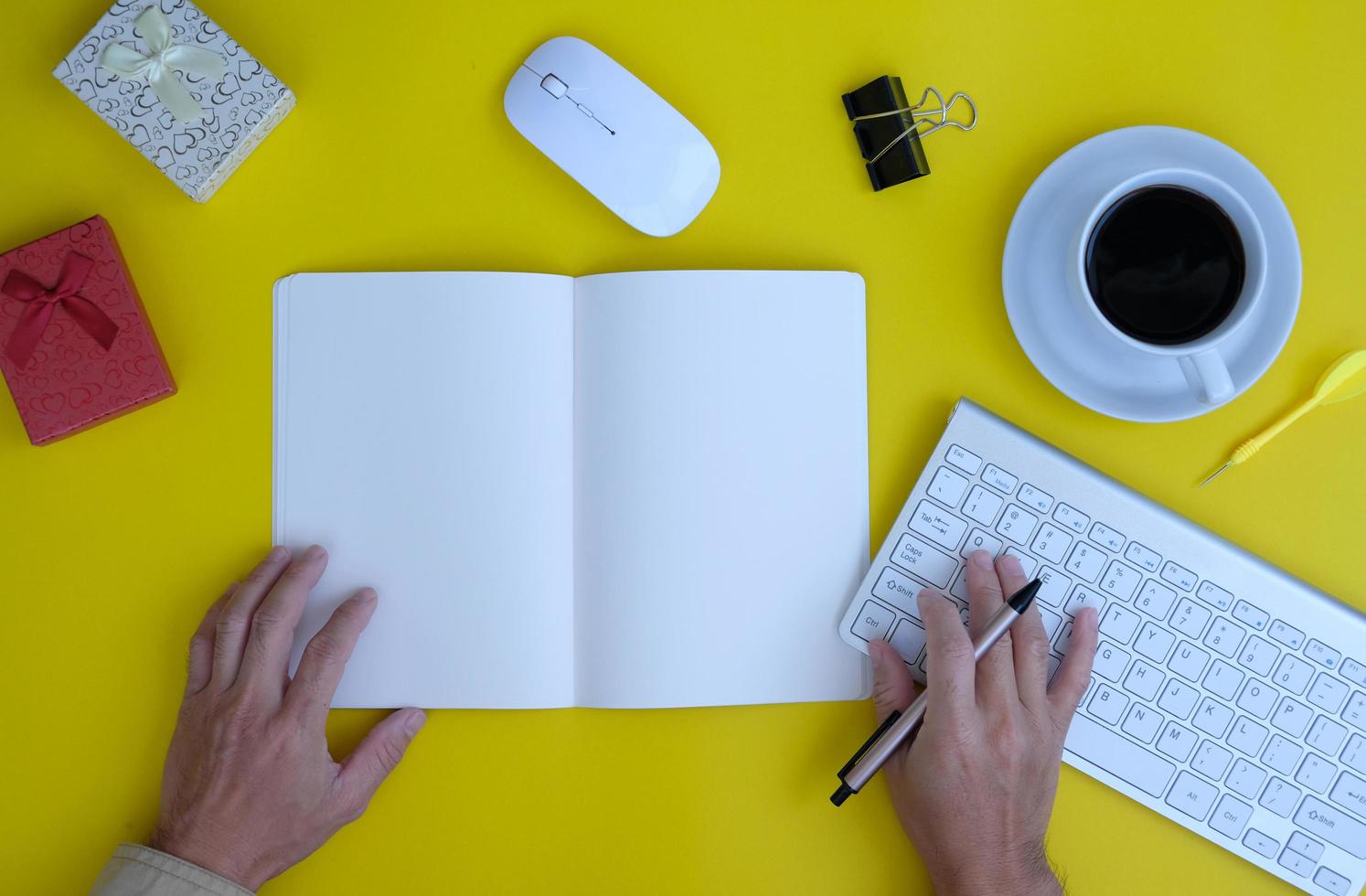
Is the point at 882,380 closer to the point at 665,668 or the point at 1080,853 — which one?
the point at 665,668

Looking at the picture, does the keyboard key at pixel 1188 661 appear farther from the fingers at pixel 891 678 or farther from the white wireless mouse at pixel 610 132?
the white wireless mouse at pixel 610 132

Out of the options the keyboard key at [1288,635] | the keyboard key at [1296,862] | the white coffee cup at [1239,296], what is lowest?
the keyboard key at [1296,862]

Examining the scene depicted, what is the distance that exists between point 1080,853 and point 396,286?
0.77 metres

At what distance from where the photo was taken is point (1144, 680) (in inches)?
29.4

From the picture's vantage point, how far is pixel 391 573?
78cm

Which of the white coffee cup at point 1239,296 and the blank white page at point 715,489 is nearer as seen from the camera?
the white coffee cup at point 1239,296

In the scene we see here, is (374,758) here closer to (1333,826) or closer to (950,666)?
(950,666)

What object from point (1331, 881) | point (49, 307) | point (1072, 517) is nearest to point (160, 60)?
point (49, 307)

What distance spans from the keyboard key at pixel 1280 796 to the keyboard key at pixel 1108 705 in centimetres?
13

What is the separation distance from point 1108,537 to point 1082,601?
0.06 meters

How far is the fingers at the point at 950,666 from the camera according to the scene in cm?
72

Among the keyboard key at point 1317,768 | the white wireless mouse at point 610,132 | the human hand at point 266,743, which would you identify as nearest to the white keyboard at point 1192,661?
the keyboard key at point 1317,768

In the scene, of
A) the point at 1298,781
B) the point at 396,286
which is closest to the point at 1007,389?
the point at 1298,781

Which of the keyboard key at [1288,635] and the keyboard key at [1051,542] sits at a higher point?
the keyboard key at [1051,542]
